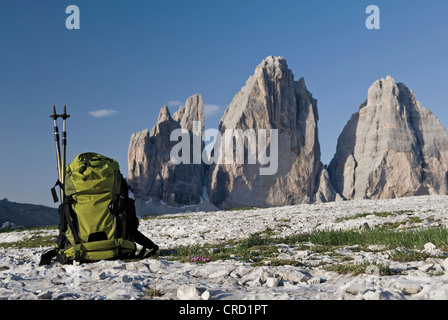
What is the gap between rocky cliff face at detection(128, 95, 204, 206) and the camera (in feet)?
477

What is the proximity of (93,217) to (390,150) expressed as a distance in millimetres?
149421

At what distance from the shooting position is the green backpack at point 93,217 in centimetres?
845

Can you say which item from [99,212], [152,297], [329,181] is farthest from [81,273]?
[329,181]

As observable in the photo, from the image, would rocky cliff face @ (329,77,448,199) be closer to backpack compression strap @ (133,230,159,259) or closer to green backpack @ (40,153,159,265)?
backpack compression strap @ (133,230,159,259)

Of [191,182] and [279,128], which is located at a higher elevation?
[279,128]

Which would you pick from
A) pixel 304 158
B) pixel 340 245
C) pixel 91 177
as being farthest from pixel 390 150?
pixel 91 177

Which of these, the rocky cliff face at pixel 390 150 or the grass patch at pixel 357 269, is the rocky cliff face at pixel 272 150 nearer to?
the rocky cliff face at pixel 390 150

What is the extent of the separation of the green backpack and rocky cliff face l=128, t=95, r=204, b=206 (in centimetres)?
13628

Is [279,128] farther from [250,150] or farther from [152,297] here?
[152,297]

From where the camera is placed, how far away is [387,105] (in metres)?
147

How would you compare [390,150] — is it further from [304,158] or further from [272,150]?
[272,150]

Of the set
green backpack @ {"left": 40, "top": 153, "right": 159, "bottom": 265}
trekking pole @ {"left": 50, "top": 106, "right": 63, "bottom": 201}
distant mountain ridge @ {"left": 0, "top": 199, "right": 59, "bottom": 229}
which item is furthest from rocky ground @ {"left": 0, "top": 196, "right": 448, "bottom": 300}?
distant mountain ridge @ {"left": 0, "top": 199, "right": 59, "bottom": 229}
